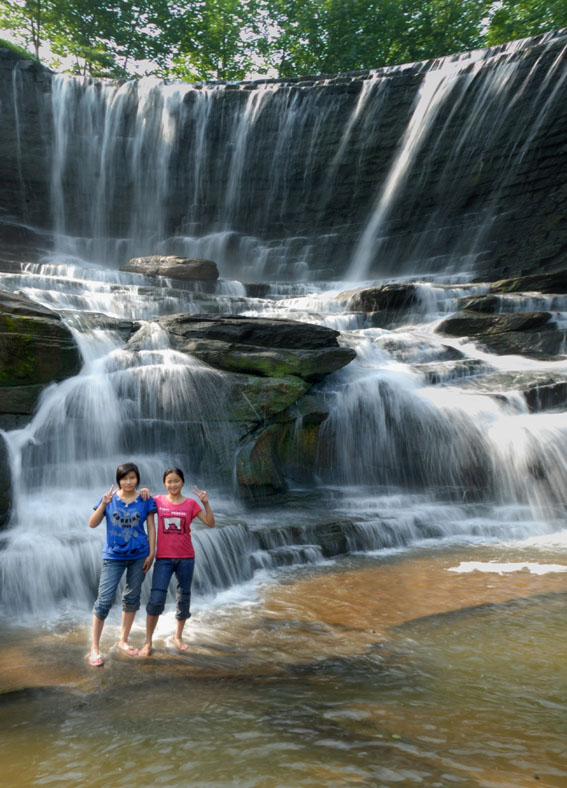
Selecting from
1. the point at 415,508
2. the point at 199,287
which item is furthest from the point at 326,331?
the point at 199,287

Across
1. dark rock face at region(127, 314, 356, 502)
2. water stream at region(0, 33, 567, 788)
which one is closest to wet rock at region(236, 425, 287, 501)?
dark rock face at region(127, 314, 356, 502)

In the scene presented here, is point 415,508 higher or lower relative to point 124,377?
lower

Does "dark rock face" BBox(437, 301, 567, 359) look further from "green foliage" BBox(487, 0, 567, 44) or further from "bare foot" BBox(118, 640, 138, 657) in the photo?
"green foliage" BBox(487, 0, 567, 44)

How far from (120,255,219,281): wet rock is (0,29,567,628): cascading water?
2.71 feet

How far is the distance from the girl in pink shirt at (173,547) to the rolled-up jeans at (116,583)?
0.13 metres

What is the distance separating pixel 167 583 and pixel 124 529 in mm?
592

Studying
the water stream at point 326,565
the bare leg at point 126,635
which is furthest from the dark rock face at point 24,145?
the bare leg at point 126,635

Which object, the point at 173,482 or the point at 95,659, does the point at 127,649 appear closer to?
the point at 95,659

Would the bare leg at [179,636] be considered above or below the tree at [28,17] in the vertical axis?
below

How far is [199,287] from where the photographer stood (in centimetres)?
1786

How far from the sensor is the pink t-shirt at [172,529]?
4.61 metres

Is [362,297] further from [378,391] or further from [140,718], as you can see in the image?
[140,718]

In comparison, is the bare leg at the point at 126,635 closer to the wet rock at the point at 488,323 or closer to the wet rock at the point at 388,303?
the wet rock at the point at 488,323

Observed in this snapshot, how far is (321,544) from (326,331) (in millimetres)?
5000
